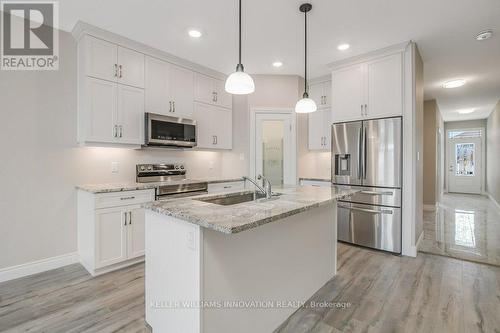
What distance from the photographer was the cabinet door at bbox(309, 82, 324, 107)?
457 centimetres

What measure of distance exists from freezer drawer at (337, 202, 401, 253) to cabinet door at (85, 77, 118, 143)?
3.32 metres

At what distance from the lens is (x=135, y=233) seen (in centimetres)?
291

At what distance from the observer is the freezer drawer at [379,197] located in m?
3.28

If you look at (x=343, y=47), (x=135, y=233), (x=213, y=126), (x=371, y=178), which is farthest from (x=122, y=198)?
(x=343, y=47)

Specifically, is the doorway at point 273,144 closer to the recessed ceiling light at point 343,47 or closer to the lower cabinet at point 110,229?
the recessed ceiling light at point 343,47

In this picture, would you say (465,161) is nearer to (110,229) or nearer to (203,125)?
(203,125)

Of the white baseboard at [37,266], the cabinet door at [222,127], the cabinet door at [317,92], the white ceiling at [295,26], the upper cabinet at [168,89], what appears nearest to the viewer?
the white ceiling at [295,26]

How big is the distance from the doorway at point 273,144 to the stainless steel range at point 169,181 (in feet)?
4.24

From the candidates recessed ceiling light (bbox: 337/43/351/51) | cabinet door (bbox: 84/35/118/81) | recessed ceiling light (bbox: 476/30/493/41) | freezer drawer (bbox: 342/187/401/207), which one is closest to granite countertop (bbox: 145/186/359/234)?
freezer drawer (bbox: 342/187/401/207)

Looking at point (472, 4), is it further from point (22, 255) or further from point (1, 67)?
point (22, 255)

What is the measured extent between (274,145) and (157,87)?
216 cm

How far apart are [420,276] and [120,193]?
3392 mm

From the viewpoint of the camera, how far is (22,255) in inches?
105

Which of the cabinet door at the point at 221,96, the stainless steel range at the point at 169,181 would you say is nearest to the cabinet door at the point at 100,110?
the stainless steel range at the point at 169,181
